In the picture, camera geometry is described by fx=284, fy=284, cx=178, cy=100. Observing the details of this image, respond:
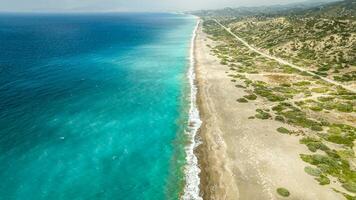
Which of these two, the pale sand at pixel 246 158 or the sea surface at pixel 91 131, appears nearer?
the pale sand at pixel 246 158

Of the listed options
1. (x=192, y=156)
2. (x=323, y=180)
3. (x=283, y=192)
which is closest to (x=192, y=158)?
(x=192, y=156)

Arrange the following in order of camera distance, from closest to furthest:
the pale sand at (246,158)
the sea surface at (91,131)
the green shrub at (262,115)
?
1. the pale sand at (246,158)
2. the sea surface at (91,131)
3. the green shrub at (262,115)

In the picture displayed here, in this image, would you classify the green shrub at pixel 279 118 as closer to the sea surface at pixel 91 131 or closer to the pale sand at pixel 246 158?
the pale sand at pixel 246 158

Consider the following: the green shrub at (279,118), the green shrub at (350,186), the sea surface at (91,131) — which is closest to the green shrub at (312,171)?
the green shrub at (350,186)

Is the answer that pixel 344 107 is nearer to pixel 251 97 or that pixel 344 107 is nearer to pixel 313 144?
pixel 251 97

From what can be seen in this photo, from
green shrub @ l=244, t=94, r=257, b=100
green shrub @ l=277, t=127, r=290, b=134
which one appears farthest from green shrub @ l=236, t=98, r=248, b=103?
green shrub @ l=277, t=127, r=290, b=134

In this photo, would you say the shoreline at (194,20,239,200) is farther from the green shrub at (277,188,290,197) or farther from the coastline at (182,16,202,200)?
the green shrub at (277,188,290,197)
